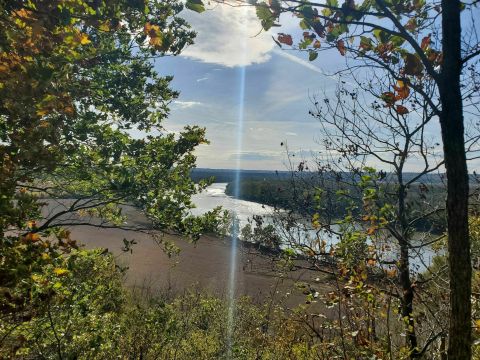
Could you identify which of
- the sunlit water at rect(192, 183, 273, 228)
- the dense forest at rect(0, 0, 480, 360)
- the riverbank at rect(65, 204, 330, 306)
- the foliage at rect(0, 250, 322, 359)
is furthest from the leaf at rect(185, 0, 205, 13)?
the riverbank at rect(65, 204, 330, 306)

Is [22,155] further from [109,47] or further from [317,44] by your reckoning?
[109,47]

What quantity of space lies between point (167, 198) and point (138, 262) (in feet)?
64.5

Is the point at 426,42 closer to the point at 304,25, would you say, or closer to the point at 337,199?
the point at 304,25

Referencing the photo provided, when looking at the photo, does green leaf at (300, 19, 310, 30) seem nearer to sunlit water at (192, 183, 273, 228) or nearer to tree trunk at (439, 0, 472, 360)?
tree trunk at (439, 0, 472, 360)

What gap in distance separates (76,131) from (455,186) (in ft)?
14.6

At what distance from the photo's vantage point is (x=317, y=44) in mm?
2100

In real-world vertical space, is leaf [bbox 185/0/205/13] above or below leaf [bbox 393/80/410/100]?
above

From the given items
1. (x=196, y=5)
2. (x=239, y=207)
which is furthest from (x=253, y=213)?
(x=239, y=207)

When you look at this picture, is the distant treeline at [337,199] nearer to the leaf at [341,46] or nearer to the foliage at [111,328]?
the foliage at [111,328]

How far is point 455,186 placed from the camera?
1.49 meters

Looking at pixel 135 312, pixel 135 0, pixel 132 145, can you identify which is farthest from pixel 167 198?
pixel 135 312

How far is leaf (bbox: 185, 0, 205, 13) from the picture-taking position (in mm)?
1736

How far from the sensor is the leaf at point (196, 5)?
5.69 feet

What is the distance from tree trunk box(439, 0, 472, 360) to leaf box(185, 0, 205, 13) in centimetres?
115
